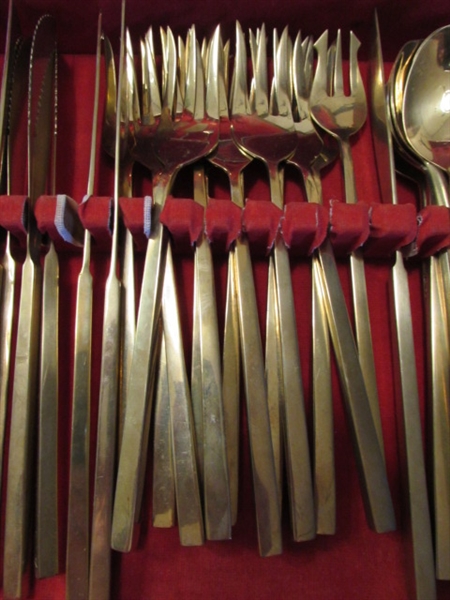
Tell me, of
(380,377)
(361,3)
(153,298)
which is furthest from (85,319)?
(361,3)

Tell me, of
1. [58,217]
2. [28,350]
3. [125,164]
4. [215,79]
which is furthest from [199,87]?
[28,350]

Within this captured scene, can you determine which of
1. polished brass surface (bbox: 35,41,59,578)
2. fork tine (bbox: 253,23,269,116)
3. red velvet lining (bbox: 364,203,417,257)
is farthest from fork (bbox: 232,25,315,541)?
A: polished brass surface (bbox: 35,41,59,578)

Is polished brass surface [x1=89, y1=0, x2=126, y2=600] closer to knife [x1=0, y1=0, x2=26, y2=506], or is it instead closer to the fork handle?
knife [x1=0, y1=0, x2=26, y2=506]

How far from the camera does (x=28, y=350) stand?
1.46 ft

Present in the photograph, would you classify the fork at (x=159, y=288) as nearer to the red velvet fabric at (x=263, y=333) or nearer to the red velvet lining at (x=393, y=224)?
the red velvet fabric at (x=263, y=333)

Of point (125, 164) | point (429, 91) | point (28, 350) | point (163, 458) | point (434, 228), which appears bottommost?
point (163, 458)

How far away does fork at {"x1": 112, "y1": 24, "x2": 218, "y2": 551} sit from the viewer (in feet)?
1.32

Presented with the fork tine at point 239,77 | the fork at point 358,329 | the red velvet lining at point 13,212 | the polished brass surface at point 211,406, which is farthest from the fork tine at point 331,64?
the red velvet lining at point 13,212

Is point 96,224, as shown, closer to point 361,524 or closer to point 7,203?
point 7,203

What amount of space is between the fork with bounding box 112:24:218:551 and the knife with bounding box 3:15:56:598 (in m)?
0.09

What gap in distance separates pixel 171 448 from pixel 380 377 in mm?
248

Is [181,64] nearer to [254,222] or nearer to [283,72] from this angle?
[283,72]

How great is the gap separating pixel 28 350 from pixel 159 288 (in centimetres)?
14

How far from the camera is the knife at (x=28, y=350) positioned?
40 cm
